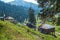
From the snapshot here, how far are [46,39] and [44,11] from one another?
9756mm

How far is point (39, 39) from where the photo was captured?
542 inches

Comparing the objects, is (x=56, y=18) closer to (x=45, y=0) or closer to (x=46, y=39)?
(x=45, y=0)

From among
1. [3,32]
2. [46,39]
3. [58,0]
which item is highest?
[58,0]

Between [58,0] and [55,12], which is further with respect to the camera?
[55,12]

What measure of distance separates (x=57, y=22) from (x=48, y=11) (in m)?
2.15

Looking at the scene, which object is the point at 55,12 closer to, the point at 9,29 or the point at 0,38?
the point at 9,29

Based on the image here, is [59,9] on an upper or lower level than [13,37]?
upper

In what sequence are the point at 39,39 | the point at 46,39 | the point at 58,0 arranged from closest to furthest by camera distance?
the point at 39,39 < the point at 46,39 < the point at 58,0

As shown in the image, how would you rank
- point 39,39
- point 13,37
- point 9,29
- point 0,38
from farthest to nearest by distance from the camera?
point 39,39, point 9,29, point 13,37, point 0,38

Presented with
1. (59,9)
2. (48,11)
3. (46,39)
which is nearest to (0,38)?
→ (46,39)

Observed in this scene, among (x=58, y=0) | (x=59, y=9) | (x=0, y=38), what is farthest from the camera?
(x=59, y=9)

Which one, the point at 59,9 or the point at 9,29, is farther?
the point at 59,9

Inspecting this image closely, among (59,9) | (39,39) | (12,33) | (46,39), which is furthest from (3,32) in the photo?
(59,9)

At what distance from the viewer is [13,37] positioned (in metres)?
11.6
